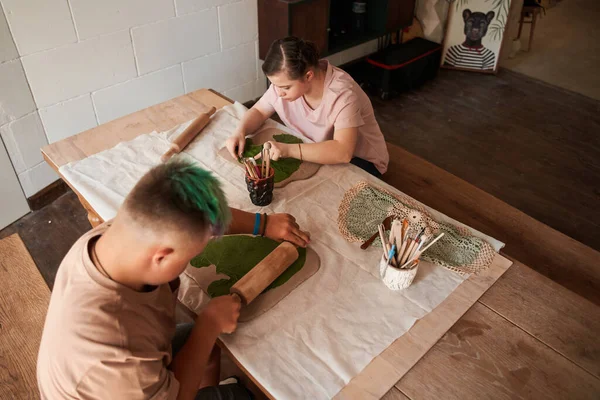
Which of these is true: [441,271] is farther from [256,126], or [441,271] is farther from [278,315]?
[256,126]

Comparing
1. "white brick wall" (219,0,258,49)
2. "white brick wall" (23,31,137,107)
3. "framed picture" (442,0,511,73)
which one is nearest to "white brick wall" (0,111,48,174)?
"white brick wall" (23,31,137,107)

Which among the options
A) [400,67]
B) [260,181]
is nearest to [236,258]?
[260,181]

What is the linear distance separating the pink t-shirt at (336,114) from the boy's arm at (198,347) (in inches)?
35.2

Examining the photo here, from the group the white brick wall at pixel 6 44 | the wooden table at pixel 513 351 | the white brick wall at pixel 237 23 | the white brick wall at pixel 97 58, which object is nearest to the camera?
the wooden table at pixel 513 351

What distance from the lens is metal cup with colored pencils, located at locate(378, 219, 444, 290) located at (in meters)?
1.12

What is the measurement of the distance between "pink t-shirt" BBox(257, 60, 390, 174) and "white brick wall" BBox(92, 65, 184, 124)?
1.14 meters

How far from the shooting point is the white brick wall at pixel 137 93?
8.43 ft

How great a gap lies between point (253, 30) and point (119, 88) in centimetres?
→ 100

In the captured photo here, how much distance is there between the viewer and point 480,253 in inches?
49.4

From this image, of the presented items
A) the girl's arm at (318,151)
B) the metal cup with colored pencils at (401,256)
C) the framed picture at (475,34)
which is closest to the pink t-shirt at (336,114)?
the girl's arm at (318,151)

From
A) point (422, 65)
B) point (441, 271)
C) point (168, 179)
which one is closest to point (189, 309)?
point (168, 179)

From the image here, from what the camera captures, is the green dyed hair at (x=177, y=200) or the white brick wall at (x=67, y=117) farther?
the white brick wall at (x=67, y=117)

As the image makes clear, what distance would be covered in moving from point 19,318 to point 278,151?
40.8 inches

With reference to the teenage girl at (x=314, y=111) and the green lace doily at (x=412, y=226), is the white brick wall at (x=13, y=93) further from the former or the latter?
the green lace doily at (x=412, y=226)
